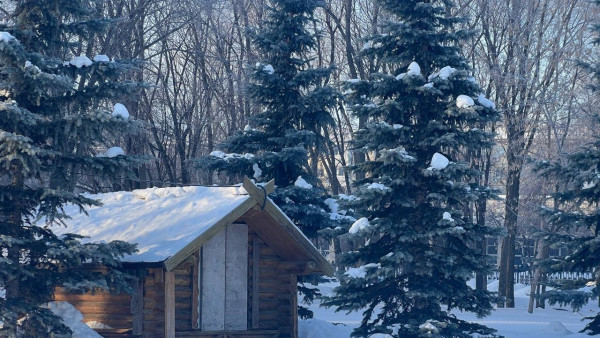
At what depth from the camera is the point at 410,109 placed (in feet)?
60.2

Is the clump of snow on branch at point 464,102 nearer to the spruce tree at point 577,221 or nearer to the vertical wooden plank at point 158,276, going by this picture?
the spruce tree at point 577,221

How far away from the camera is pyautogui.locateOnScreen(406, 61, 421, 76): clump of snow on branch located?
17.6m

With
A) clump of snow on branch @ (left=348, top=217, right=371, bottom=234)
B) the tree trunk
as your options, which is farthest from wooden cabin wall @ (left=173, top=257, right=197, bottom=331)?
the tree trunk

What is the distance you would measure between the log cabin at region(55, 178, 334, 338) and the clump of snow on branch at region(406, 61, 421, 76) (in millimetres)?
4363

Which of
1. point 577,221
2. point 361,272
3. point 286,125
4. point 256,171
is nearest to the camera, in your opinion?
point 361,272

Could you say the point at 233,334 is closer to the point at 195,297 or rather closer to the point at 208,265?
the point at 195,297

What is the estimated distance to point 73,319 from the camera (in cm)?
1520

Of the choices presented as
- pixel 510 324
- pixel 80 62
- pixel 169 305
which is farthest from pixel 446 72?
pixel 510 324

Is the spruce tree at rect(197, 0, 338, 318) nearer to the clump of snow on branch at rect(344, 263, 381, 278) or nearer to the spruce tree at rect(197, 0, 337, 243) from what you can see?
the spruce tree at rect(197, 0, 337, 243)

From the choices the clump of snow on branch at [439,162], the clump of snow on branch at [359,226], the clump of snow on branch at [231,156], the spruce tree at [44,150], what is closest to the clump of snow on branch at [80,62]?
the spruce tree at [44,150]

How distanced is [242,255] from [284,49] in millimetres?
6279

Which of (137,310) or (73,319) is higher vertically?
(137,310)

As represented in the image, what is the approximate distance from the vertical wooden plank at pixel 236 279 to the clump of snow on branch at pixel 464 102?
5.10 m

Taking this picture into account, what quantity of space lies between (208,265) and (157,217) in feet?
4.65
